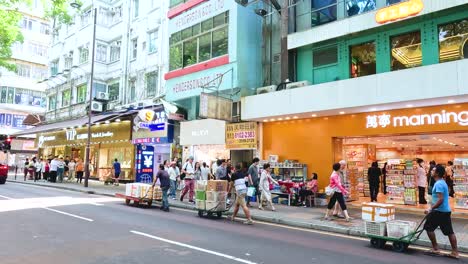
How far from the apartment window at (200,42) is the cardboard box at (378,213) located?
41.0 feet

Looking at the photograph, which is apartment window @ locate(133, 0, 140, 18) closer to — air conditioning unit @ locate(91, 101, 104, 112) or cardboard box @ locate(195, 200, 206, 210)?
air conditioning unit @ locate(91, 101, 104, 112)

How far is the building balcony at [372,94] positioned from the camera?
40.4ft

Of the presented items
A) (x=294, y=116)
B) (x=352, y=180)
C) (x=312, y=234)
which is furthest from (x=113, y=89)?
(x=312, y=234)

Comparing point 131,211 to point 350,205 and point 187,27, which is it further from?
point 187,27

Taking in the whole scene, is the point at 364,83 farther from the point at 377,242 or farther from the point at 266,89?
the point at 377,242

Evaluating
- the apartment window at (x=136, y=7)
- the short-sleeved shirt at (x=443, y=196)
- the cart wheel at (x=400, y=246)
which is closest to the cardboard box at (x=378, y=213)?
the cart wheel at (x=400, y=246)

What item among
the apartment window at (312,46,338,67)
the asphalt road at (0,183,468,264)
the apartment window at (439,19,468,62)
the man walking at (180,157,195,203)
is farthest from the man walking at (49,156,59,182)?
the apartment window at (439,19,468,62)

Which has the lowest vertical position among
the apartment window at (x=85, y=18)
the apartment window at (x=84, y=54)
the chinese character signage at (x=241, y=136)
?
the chinese character signage at (x=241, y=136)

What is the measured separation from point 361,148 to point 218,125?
7460 millimetres

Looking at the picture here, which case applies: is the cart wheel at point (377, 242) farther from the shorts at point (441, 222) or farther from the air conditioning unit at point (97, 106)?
the air conditioning unit at point (97, 106)

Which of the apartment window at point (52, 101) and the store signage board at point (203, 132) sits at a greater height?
the apartment window at point (52, 101)

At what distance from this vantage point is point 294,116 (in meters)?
16.9

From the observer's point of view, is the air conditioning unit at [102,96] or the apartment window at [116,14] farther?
the apartment window at [116,14]

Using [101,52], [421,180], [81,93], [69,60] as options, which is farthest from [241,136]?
[69,60]
